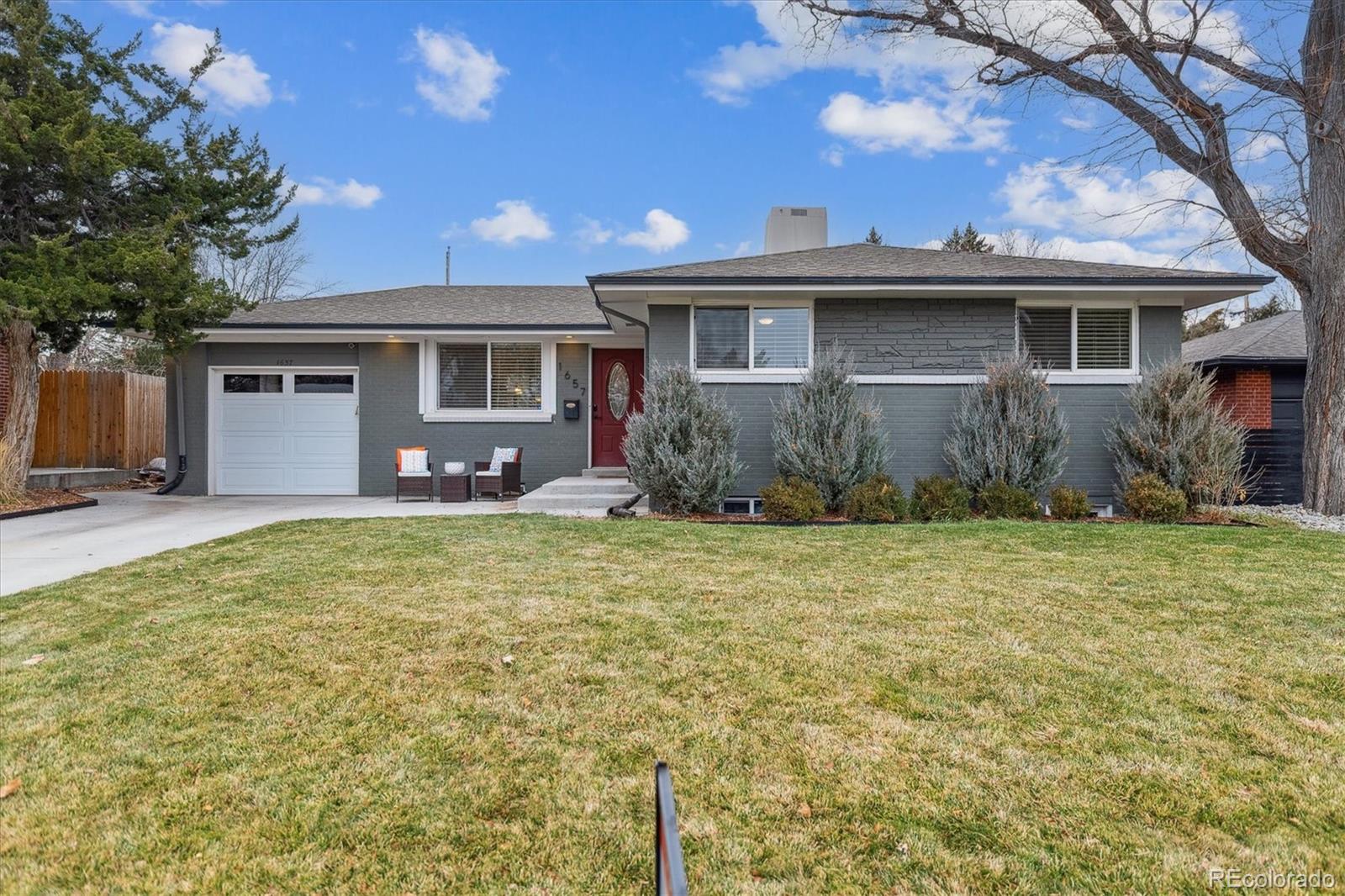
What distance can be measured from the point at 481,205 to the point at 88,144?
13152 mm

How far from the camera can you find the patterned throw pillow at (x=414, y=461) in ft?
34.9

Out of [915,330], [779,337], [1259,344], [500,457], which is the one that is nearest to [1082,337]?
[915,330]

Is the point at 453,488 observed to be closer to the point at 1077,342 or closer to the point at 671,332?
the point at 671,332

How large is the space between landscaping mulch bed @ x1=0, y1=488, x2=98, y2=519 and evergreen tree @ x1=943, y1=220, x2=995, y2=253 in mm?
29295

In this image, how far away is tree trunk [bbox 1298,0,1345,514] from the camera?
875 centimetres

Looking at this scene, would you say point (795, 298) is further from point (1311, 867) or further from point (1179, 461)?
point (1311, 867)

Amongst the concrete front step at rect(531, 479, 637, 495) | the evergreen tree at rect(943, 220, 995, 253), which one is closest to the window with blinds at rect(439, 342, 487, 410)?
the concrete front step at rect(531, 479, 637, 495)

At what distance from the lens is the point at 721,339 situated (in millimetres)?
9055

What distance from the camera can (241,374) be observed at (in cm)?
1152

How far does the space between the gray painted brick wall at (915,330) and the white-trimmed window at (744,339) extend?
21cm

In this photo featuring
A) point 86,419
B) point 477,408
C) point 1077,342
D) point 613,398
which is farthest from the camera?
point 86,419

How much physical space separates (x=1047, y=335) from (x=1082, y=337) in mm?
462

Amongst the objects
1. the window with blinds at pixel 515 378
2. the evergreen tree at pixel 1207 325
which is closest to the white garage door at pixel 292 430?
the window with blinds at pixel 515 378

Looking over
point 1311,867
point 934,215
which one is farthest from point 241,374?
point 934,215
